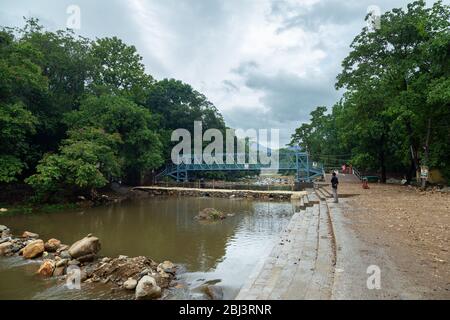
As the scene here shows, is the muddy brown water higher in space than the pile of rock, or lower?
lower

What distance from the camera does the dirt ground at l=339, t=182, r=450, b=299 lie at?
13.9 ft

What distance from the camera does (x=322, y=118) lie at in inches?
1869

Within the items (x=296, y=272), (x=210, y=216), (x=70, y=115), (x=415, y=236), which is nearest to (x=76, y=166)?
(x=70, y=115)

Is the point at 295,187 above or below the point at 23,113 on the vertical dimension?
below

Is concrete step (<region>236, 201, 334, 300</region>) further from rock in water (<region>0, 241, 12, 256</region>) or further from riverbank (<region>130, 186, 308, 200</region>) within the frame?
riverbank (<region>130, 186, 308, 200</region>)

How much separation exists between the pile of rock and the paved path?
2246 millimetres

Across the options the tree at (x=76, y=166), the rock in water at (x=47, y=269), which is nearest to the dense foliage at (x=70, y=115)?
the tree at (x=76, y=166)

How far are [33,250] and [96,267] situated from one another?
2455 millimetres

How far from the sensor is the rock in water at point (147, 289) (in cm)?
568

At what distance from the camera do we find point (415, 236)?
21.8ft

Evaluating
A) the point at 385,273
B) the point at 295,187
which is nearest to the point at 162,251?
the point at 385,273

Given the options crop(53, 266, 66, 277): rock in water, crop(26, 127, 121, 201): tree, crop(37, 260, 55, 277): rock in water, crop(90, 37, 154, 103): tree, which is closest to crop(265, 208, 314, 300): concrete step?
crop(53, 266, 66, 277): rock in water
